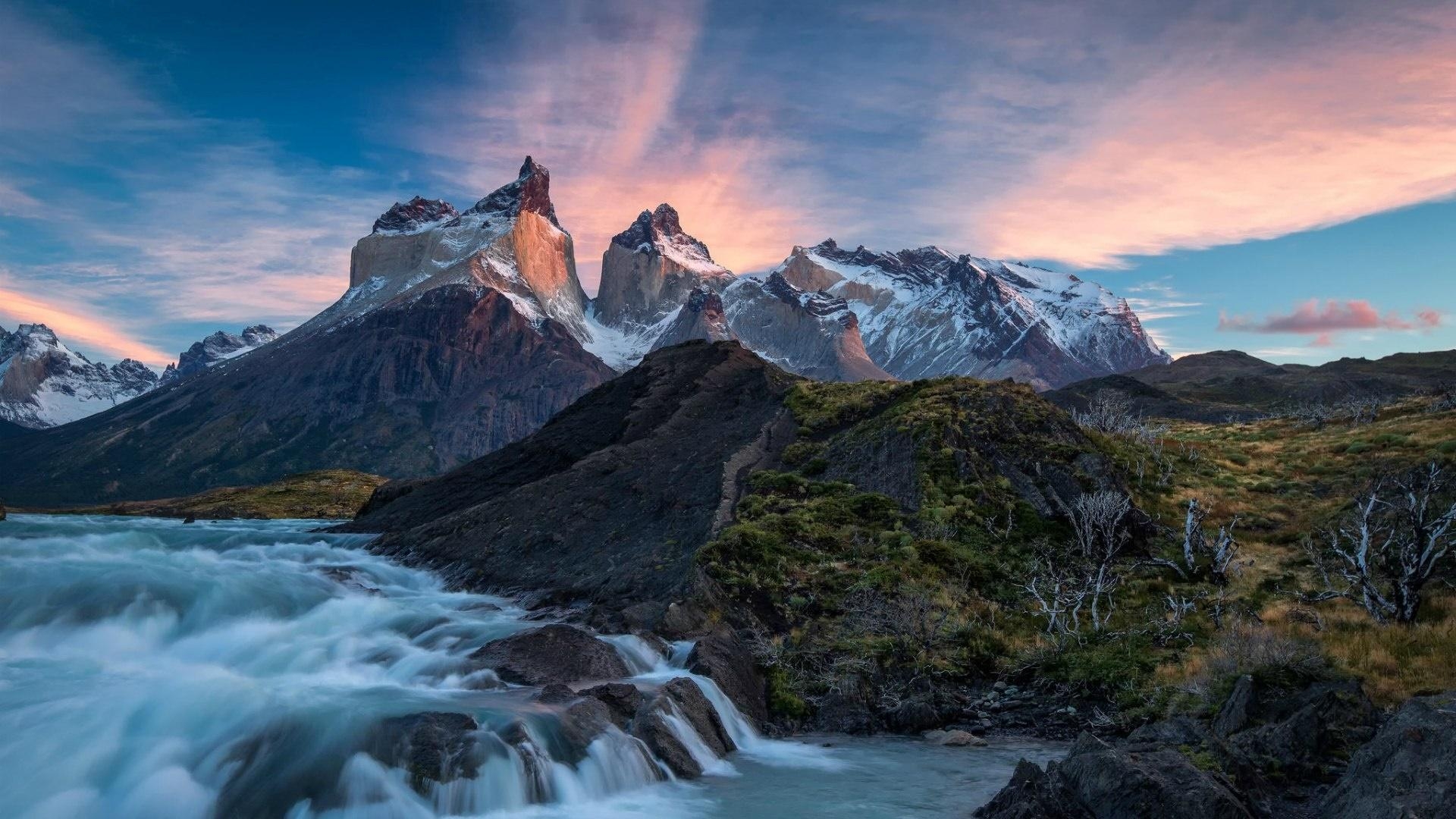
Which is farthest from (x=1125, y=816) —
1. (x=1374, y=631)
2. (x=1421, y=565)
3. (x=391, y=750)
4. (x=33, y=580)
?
(x=33, y=580)

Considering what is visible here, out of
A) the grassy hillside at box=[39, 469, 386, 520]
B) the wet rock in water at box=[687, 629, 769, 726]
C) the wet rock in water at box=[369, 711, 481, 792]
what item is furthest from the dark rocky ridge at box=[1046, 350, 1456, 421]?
the wet rock in water at box=[369, 711, 481, 792]

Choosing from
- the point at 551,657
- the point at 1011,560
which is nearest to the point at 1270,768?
the point at 1011,560

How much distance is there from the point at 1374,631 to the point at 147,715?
88.4ft

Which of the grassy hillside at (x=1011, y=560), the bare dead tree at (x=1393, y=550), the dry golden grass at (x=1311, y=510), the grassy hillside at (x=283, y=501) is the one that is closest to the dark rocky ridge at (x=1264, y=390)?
the dry golden grass at (x=1311, y=510)

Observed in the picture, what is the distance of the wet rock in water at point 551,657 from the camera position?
66.2 feet

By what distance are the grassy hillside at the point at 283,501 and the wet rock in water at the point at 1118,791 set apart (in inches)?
3487

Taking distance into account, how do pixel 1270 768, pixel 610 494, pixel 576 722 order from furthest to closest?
pixel 610 494 → pixel 576 722 → pixel 1270 768

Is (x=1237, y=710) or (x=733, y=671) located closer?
(x=1237, y=710)

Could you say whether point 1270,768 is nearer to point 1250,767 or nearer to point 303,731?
point 1250,767

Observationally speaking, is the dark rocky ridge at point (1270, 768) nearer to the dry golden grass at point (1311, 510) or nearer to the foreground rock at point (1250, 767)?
the foreground rock at point (1250, 767)

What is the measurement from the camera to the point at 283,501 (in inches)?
4380

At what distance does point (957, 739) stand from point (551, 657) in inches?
400

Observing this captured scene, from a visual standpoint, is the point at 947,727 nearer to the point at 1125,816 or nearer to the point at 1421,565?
the point at 1125,816

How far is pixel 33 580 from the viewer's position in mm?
26719
